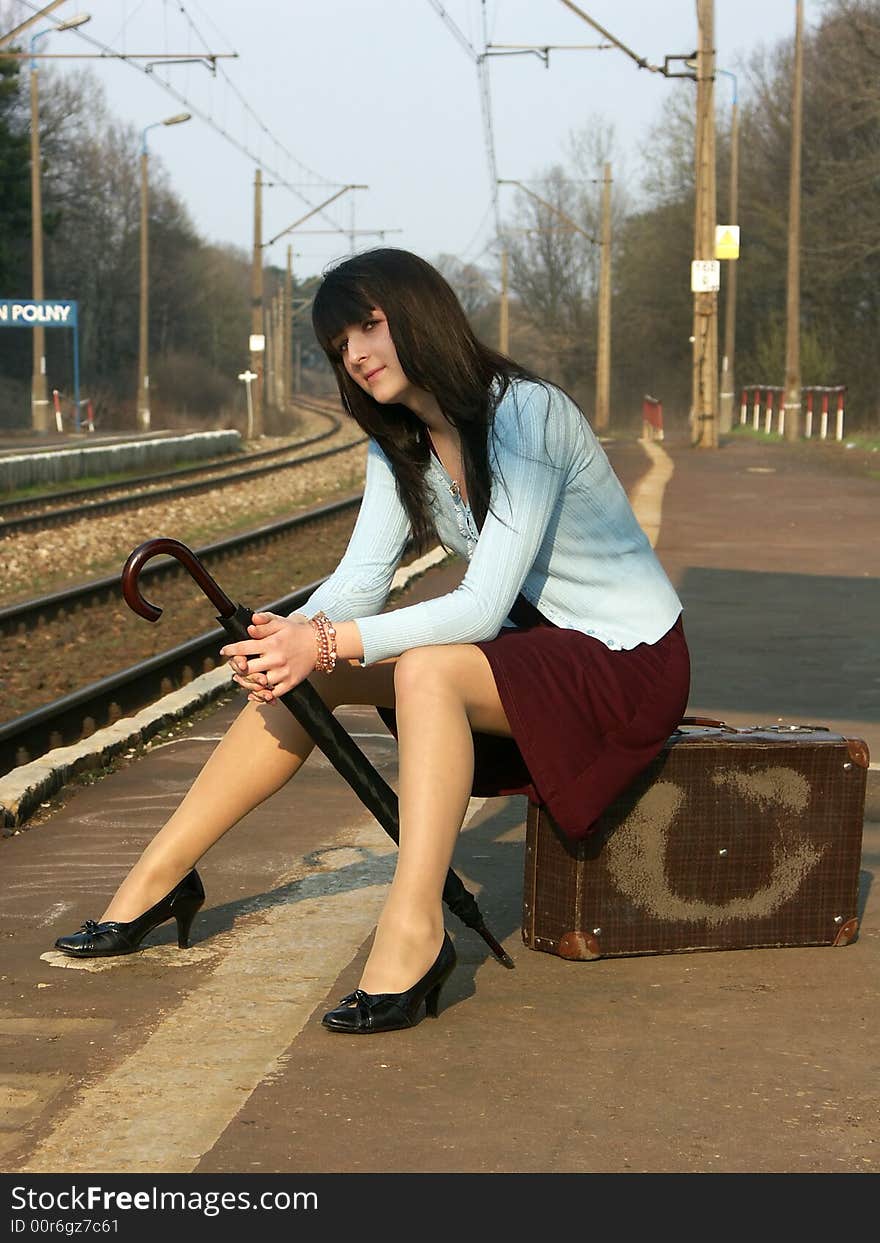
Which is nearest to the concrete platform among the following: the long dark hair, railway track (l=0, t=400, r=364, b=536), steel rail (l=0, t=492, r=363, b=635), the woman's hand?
the woman's hand

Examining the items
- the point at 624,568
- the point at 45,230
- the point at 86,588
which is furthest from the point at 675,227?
the point at 624,568

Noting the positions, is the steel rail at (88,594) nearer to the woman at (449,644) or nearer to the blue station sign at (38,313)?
the woman at (449,644)

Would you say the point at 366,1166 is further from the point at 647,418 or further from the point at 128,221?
the point at 128,221

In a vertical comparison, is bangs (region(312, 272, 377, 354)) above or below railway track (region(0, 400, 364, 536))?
above

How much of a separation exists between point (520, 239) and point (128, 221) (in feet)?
55.2

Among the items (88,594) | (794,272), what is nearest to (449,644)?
(88,594)

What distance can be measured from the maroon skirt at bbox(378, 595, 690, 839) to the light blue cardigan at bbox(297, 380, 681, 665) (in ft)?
0.21

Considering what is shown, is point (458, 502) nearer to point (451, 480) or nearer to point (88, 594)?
point (451, 480)

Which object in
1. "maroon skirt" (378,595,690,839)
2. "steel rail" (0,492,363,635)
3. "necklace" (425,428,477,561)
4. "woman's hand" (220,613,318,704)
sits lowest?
"steel rail" (0,492,363,635)

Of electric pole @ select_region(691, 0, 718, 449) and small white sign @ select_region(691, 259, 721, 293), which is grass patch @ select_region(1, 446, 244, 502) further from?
small white sign @ select_region(691, 259, 721, 293)

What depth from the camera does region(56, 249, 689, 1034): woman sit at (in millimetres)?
3643

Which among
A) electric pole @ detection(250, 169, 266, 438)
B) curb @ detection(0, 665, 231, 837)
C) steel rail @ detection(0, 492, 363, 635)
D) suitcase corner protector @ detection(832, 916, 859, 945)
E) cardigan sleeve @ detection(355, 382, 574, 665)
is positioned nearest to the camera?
cardigan sleeve @ detection(355, 382, 574, 665)

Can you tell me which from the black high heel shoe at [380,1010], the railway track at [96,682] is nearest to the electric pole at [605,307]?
the railway track at [96,682]
